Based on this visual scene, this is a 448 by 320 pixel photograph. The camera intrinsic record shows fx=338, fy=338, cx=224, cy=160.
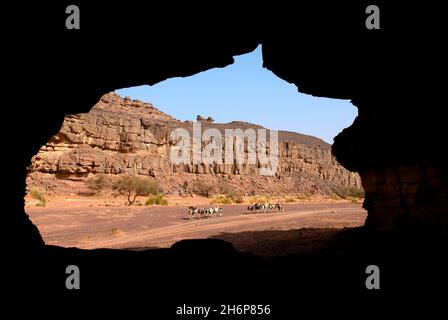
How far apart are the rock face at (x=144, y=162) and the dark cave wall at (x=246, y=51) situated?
43911 millimetres

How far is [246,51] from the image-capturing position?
27.6 feet

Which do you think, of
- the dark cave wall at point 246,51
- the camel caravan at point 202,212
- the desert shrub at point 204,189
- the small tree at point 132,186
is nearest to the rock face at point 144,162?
the desert shrub at point 204,189

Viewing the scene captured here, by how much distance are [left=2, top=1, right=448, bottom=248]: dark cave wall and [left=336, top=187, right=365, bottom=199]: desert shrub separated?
7019 cm

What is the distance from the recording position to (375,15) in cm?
640

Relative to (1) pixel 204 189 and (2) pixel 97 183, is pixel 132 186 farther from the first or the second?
(1) pixel 204 189

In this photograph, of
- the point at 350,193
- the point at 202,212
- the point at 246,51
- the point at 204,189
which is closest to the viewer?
the point at 246,51

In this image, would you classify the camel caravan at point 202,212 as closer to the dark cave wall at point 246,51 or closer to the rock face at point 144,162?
the dark cave wall at point 246,51

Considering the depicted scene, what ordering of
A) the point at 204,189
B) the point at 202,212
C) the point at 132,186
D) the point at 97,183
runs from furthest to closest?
the point at 204,189
the point at 132,186
the point at 97,183
the point at 202,212

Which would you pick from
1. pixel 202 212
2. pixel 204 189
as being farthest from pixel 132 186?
pixel 202 212

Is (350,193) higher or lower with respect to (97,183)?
lower

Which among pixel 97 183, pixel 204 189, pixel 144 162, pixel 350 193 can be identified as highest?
pixel 144 162

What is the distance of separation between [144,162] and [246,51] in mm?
56129

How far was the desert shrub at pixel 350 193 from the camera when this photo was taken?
7569 centimetres

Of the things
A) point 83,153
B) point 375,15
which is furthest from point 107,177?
point 375,15
